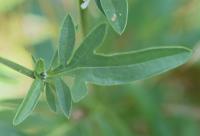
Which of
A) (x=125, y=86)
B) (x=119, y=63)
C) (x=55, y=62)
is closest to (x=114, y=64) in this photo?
(x=119, y=63)

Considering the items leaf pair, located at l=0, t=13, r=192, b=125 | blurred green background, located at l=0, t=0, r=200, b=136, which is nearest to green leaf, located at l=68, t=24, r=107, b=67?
leaf pair, located at l=0, t=13, r=192, b=125

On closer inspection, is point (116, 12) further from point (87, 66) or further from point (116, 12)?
point (87, 66)

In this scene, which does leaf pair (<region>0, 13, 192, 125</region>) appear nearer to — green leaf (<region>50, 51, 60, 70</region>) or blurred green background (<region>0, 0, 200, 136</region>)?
green leaf (<region>50, 51, 60, 70</region>)

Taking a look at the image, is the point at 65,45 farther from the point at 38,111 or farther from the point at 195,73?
the point at 195,73

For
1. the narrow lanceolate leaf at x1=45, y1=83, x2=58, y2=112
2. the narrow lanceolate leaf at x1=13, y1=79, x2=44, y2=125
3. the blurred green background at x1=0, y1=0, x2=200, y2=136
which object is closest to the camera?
the narrow lanceolate leaf at x1=13, y1=79, x2=44, y2=125

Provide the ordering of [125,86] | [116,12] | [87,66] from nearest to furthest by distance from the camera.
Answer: [116,12] → [87,66] → [125,86]

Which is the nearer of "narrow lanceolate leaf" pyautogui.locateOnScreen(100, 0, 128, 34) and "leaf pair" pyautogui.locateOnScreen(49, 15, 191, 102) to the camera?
"narrow lanceolate leaf" pyautogui.locateOnScreen(100, 0, 128, 34)

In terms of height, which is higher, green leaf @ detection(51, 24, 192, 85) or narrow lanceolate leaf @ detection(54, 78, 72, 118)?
green leaf @ detection(51, 24, 192, 85)
